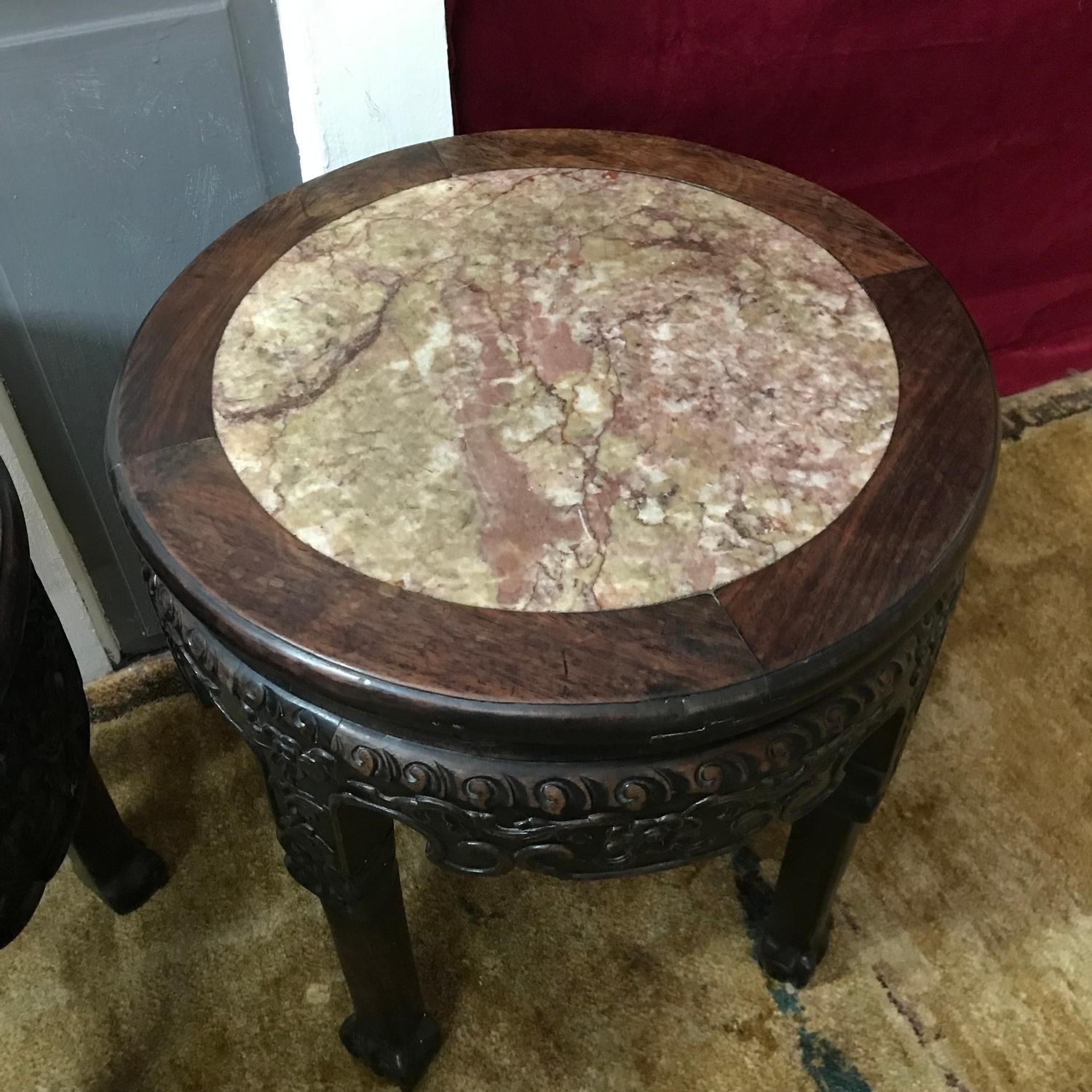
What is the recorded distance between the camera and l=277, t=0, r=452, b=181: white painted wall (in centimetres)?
81

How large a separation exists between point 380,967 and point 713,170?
2.19 feet

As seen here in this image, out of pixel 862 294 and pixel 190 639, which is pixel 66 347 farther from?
pixel 862 294

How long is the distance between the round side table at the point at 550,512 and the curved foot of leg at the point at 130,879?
1.10ft

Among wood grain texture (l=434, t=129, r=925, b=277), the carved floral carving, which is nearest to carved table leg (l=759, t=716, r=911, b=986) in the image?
the carved floral carving

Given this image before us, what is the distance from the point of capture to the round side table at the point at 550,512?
1.73 ft

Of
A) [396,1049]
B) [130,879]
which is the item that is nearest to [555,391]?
[396,1049]

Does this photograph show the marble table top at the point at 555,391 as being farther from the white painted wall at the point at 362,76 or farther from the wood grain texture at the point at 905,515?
the white painted wall at the point at 362,76

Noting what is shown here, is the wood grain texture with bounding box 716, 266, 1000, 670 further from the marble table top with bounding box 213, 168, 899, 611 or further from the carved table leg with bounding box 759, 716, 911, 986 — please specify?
the carved table leg with bounding box 759, 716, 911, 986

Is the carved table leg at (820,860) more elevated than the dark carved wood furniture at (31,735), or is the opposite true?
the dark carved wood furniture at (31,735)

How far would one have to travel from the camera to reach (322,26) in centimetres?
80

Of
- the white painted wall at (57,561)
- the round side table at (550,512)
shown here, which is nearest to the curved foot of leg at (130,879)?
the white painted wall at (57,561)

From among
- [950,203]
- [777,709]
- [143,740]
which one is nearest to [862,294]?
[777,709]

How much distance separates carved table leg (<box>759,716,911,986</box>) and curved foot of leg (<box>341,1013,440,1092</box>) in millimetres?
318

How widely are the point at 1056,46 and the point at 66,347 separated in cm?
113
